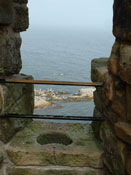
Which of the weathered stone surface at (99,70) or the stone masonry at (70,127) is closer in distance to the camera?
the stone masonry at (70,127)

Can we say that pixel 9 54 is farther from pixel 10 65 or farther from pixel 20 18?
pixel 20 18

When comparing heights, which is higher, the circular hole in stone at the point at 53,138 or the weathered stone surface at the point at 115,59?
the weathered stone surface at the point at 115,59

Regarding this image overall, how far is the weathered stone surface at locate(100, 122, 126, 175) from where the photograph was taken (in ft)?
7.30

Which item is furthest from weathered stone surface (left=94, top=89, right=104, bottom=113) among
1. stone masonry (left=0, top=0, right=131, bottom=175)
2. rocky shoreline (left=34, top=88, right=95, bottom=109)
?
rocky shoreline (left=34, top=88, right=95, bottom=109)

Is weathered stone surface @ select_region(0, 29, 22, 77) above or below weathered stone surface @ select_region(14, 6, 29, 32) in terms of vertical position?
below

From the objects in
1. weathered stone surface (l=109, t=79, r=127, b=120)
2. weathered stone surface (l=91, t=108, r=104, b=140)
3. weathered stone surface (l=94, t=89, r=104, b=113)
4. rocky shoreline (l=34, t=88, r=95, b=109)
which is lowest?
rocky shoreline (l=34, t=88, r=95, b=109)

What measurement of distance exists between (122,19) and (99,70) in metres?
0.65

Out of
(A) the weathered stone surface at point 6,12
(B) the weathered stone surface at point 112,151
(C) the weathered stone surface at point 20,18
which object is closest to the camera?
(B) the weathered stone surface at point 112,151

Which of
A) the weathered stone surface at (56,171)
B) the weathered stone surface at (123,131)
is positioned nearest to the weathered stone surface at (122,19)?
the weathered stone surface at (123,131)

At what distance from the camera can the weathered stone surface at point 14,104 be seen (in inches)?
108

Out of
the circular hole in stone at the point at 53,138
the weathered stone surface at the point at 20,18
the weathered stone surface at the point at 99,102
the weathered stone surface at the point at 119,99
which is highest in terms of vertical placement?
the weathered stone surface at the point at 20,18

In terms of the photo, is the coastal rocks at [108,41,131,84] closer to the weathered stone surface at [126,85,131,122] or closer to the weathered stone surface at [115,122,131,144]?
the weathered stone surface at [126,85,131,122]

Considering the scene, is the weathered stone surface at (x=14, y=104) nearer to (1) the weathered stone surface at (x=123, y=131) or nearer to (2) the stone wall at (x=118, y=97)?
(2) the stone wall at (x=118, y=97)

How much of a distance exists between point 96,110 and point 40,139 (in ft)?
2.18
